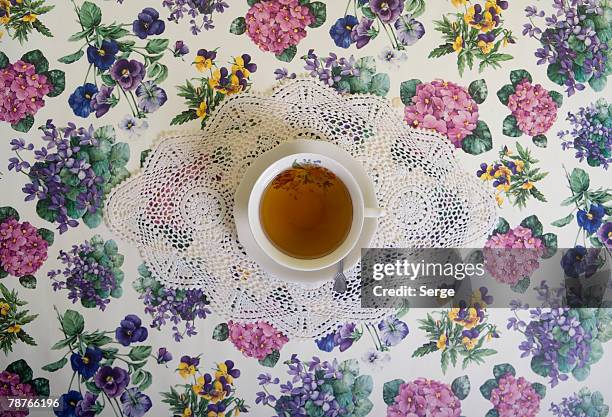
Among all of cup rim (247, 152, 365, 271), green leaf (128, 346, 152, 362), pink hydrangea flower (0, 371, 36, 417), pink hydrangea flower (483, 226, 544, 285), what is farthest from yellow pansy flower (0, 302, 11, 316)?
pink hydrangea flower (483, 226, 544, 285)

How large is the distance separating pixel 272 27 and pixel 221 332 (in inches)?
21.7

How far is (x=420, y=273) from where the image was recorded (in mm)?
1025

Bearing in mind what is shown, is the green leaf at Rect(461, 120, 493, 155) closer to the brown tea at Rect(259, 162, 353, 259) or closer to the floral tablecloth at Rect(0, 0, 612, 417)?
the floral tablecloth at Rect(0, 0, 612, 417)

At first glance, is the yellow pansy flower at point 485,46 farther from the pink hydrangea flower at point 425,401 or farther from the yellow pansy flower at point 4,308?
the yellow pansy flower at point 4,308

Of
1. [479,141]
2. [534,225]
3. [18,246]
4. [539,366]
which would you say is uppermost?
[479,141]

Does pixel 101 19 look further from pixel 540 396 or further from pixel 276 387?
pixel 540 396

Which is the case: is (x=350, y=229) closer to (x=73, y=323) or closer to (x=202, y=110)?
(x=202, y=110)

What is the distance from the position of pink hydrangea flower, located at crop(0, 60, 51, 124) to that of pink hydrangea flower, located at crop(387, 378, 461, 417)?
32.6 inches

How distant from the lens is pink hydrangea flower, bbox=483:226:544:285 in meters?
1.03

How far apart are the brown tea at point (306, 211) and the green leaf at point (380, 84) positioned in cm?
18

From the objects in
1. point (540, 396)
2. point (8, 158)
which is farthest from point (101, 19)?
point (540, 396)

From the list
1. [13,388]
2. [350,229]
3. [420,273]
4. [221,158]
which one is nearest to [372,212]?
[350,229]

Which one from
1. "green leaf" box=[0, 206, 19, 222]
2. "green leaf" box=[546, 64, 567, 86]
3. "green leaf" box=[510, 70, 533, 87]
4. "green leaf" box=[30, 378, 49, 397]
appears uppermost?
"green leaf" box=[546, 64, 567, 86]

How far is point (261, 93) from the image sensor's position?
1.02 meters
